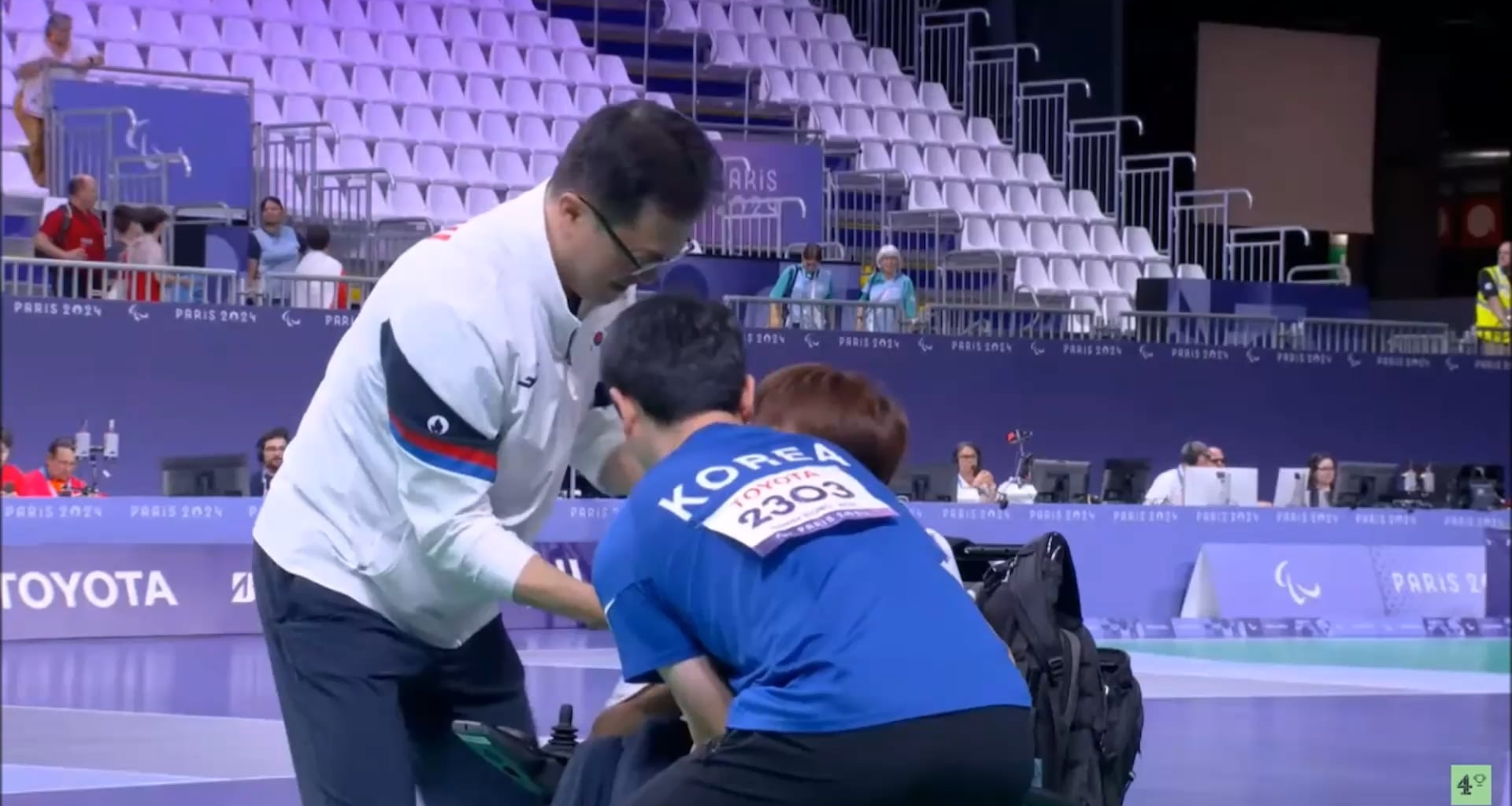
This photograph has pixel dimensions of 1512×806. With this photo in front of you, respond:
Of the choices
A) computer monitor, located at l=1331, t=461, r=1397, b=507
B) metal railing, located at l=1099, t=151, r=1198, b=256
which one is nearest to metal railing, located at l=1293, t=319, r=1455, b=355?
metal railing, located at l=1099, t=151, r=1198, b=256

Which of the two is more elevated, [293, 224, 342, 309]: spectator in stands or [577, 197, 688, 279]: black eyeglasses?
[577, 197, 688, 279]: black eyeglasses

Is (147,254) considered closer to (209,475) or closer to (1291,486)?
(209,475)

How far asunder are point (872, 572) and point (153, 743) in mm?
6346

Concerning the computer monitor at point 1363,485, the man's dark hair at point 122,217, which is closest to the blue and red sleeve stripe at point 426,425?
the man's dark hair at point 122,217

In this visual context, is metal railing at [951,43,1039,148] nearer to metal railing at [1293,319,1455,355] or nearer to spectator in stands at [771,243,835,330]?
metal railing at [1293,319,1455,355]

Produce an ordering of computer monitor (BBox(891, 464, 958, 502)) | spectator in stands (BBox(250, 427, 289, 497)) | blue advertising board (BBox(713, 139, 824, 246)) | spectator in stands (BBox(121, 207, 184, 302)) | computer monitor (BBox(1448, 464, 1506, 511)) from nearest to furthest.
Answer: spectator in stands (BBox(250, 427, 289, 497)), spectator in stands (BBox(121, 207, 184, 302)), computer monitor (BBox(891, 464, 958, 502)), computer monitor (BBox(1448, 464, 1506, 511)), blue advertising board (BBox(713, 139, 824, 246))

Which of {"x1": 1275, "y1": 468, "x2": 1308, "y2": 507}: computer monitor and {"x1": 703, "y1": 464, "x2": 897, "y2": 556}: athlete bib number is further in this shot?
{"x1": 1275, "y1": 468, "x2": 1308, "y2": 507}: computer monitor

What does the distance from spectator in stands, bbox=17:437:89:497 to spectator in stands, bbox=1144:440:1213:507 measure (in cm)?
769

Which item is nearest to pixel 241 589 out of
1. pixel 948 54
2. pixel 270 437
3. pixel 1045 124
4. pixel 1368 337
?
pixel 270 437

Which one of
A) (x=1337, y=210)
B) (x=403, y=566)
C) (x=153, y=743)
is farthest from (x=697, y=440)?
(x=1337, y=210)

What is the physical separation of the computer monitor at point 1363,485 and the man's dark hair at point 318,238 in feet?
26.0

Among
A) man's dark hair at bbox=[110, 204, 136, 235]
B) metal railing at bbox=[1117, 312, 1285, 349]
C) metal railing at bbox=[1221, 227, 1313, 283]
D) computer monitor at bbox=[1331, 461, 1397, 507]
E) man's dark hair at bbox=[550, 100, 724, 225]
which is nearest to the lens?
man's dark hair at bbox=[550, 100, 724, 225]

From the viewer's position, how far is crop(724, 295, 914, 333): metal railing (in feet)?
57.1

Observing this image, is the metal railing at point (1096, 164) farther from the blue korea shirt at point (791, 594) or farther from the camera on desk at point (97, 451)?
the blue korea shirt at point (791, 594)
